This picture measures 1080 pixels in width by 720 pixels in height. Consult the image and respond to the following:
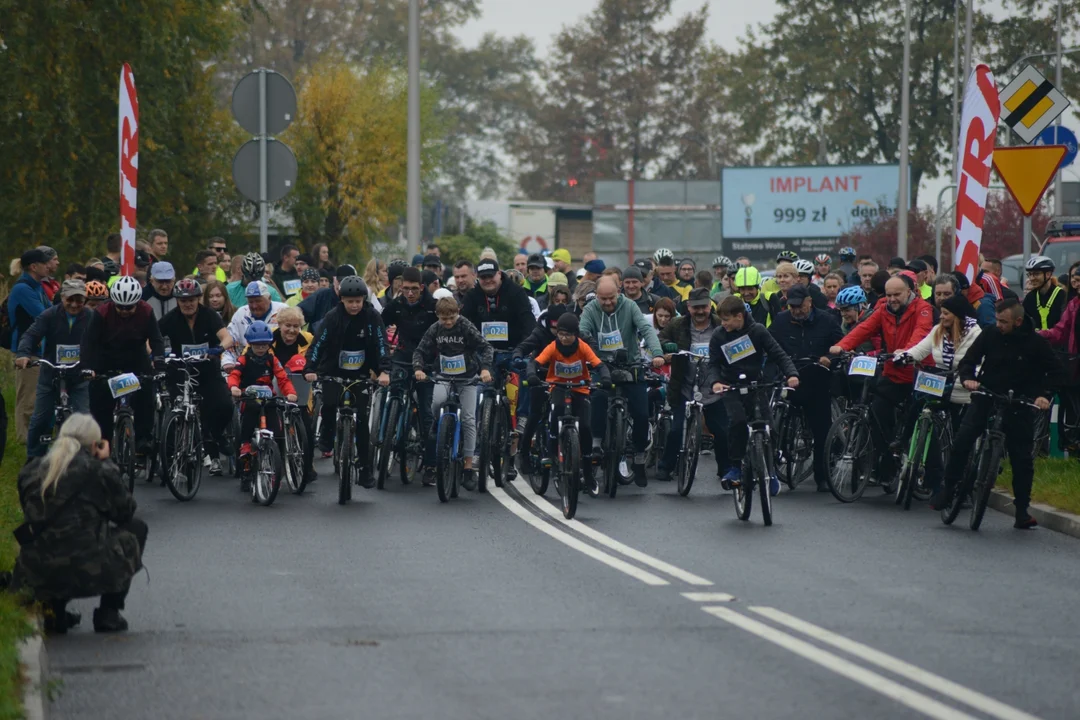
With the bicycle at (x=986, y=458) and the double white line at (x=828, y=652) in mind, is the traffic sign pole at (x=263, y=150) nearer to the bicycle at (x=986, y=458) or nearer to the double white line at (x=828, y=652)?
the double white line at (x=828, y=652)

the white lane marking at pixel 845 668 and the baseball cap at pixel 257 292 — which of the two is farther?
the baseball cap at pixel 257 292

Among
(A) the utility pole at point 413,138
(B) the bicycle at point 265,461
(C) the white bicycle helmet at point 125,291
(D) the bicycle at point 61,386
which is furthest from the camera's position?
(A) the utility pole at point 413,138

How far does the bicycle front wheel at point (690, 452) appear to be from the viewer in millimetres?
16156

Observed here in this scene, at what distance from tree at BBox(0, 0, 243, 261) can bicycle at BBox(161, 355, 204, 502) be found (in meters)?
11.5

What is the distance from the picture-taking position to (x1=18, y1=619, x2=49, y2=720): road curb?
295 inches

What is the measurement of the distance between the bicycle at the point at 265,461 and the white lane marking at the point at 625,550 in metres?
2.11

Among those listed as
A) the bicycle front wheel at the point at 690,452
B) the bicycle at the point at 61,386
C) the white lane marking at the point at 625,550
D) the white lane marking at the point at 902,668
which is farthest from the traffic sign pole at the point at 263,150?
the white lane marking at the point at 902,668

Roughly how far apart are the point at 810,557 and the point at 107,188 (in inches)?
691

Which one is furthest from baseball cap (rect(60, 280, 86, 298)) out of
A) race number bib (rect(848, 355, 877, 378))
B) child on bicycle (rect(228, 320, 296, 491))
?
race number bib (rect(848, 355, 877, 378))

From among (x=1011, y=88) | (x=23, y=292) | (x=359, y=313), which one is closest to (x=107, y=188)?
(x=23, y=292)

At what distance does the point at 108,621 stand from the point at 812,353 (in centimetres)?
855

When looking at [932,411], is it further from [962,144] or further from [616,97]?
[616,97]

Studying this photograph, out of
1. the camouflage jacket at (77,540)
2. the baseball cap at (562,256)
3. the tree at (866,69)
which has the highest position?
the tree at (866,69)

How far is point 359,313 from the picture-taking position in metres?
16.5
